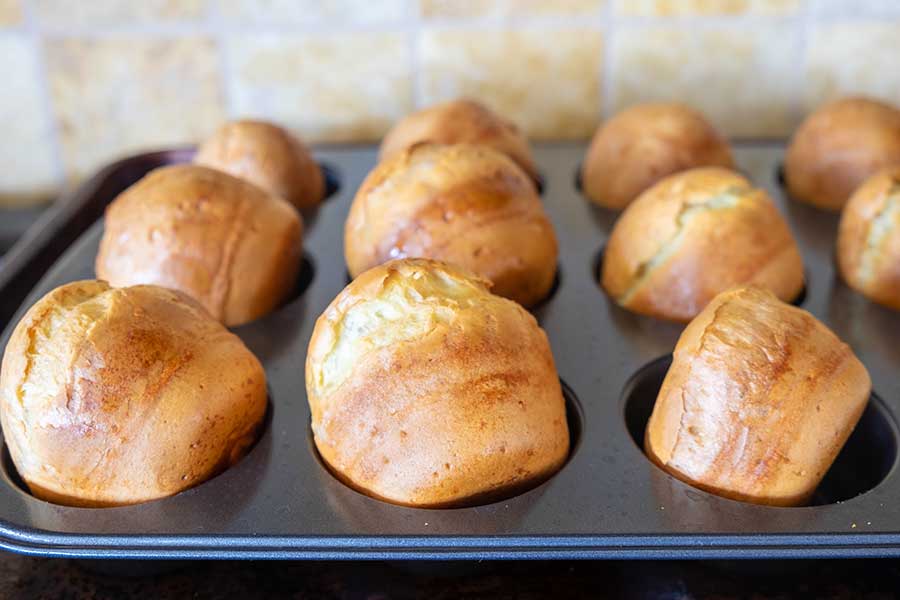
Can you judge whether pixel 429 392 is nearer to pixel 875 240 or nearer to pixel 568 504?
pixel 568 504

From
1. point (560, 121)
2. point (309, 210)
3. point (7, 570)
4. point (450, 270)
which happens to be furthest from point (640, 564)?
point (560, 121)

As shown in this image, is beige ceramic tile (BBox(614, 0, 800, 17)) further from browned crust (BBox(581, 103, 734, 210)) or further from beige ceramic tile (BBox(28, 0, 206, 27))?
beige ceramic tile (BBox(28, 0, 206, 27))

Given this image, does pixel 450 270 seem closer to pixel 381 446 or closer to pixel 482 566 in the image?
pixel 381 446

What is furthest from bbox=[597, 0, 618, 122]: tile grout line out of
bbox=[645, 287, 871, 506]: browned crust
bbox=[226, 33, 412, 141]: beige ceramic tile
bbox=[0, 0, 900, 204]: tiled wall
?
A: bbox=[645, 287, 871, 506]: browned crust

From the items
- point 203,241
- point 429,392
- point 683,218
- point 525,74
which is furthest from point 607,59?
point 429,392

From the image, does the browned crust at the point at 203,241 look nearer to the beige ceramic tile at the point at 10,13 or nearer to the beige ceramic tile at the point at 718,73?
the beige ceramic tile at the point at 10,13

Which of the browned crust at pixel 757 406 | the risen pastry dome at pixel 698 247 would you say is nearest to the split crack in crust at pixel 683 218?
the risen pastry dome at pixel 698 247
